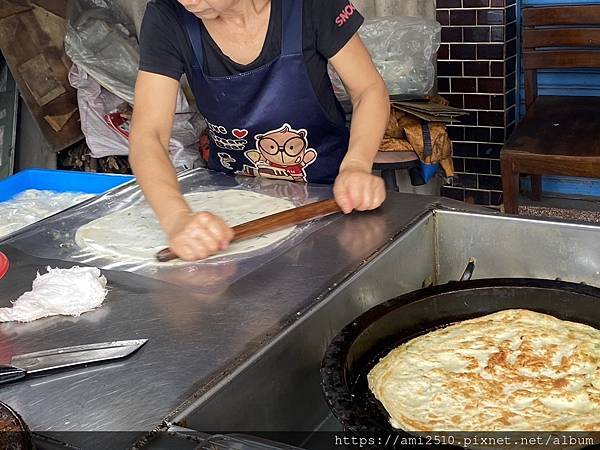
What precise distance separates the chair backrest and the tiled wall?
0.13 m

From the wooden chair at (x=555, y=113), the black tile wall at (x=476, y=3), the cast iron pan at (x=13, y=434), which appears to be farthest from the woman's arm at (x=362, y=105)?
the black tile wall at (x=476, y=3)

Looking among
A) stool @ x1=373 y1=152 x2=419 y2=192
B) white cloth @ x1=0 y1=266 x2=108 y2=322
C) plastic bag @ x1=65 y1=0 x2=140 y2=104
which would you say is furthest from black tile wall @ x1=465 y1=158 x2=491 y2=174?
white cloth @ x1=0 y1=266 x2=108 y2=322

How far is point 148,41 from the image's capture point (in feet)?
6.72

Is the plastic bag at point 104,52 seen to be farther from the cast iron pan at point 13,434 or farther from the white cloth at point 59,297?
the cast iron pan at point 13,434

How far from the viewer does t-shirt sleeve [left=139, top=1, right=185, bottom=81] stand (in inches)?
79.7

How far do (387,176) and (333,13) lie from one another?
1445 millimetres

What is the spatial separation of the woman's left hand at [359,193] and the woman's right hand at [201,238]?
30cm

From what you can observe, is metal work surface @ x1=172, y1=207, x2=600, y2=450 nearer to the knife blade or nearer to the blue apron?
the knife blade

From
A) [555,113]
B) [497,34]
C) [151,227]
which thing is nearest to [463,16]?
[497,34]

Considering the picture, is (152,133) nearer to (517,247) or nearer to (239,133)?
(239,133)

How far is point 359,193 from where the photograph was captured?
67.4 inches

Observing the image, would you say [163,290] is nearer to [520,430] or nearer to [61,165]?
[520,430]

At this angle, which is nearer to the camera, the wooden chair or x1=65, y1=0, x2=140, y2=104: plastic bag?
the wooden chair

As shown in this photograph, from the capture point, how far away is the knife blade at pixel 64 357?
117cm
